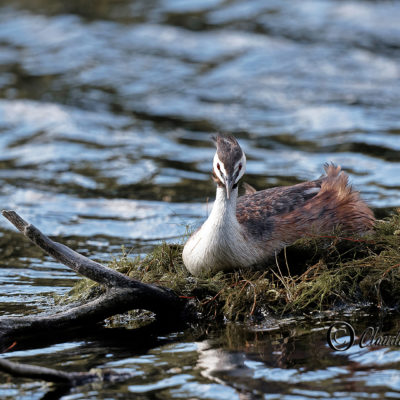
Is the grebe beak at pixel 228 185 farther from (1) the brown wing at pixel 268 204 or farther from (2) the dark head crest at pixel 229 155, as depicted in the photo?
(1) the brown wing at pixel 268 204

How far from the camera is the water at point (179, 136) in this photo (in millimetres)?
6590

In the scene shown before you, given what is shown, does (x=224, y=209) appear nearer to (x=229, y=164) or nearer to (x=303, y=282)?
(x=229, y=164)

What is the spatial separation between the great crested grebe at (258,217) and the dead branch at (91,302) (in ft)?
2.11

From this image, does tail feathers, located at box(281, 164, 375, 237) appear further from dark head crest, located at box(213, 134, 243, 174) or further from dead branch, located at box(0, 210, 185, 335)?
dead branch, located at box(0, 210, 185, 335)

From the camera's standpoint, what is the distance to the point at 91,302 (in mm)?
7484

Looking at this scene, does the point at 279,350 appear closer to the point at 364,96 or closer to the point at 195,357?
the point at 195,357

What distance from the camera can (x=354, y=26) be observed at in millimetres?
21656

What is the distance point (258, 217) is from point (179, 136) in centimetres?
858

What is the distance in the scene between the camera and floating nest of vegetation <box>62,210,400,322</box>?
7.64 m

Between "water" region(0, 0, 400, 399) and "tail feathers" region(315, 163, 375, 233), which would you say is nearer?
"water" region(0, 0, 400, 399)

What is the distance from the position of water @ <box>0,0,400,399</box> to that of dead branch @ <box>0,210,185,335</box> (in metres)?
0.21

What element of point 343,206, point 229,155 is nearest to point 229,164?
point 229,155

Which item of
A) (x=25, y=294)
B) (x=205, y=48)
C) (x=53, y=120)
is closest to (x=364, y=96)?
(x=205, y=48)

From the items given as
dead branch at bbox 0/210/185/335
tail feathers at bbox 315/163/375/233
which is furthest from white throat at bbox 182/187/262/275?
tail feathers at bbox 315/163/375/233
